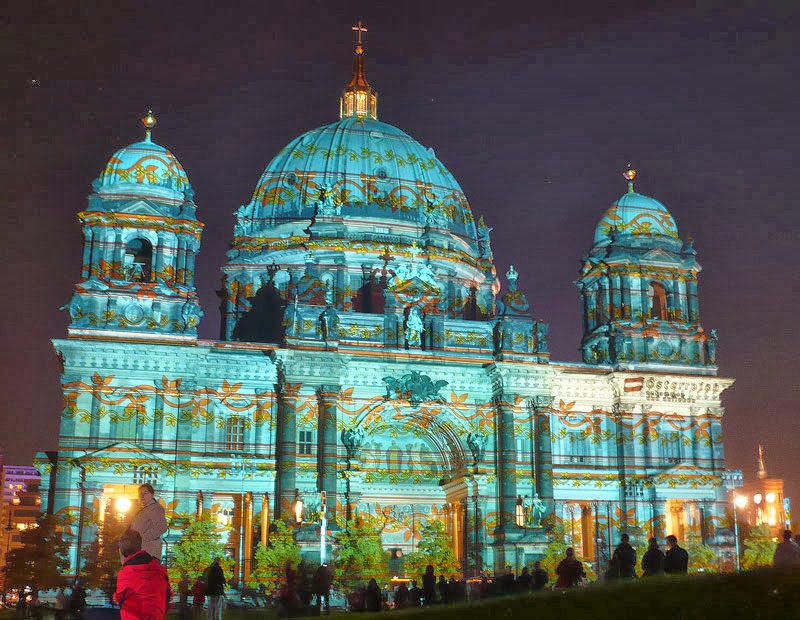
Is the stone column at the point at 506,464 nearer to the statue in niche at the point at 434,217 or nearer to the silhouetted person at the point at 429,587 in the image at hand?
the statue in niche at the point at 434,217

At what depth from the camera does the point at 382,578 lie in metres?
59.1

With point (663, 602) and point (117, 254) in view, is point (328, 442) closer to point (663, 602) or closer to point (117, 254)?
point (117, 254)

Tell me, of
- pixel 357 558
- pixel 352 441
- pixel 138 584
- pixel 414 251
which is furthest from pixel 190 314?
pixel 138 584

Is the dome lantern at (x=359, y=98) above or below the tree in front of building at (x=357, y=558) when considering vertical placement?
above

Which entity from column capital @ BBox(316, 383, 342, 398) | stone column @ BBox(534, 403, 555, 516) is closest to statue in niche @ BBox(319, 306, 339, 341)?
column capital @ BBox(316, 383, 342, 398)

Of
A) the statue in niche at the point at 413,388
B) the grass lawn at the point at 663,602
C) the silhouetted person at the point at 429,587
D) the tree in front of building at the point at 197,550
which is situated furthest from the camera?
the statue in niche at the point at 413,388

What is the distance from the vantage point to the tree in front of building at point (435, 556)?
6144 centimetres

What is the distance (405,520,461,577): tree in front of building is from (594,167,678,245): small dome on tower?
2268 centimetres

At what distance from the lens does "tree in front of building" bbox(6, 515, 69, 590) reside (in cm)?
5162

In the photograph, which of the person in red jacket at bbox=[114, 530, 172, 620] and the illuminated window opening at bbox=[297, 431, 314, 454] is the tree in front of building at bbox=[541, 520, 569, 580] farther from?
the person in red jacket at bbox=[114, 530, 172, 620]

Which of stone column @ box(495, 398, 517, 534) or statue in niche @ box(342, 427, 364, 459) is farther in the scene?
stone column @ box(495, 398, 517, 534)

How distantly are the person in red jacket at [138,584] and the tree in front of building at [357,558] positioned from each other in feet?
137

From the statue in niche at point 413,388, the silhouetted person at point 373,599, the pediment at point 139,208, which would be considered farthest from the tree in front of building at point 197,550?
the silhouetted person at point 373,599

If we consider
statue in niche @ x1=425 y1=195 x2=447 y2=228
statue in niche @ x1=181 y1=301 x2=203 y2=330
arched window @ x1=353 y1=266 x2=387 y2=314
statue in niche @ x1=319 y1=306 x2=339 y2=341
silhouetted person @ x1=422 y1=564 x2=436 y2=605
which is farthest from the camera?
statue in niche @ x1=425 y1=195 x2=447 y2=228
